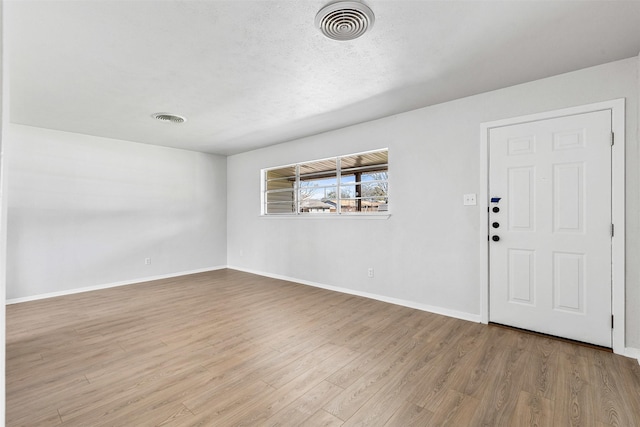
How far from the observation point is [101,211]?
479cm

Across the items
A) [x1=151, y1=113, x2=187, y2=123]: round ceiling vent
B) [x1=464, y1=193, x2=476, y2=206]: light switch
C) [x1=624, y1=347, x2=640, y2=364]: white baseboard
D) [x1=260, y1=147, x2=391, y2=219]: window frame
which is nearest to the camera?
[x1=624, y1=347, x2=640, y2=364]: white baseboard

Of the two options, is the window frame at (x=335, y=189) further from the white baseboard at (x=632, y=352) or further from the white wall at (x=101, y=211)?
the white baseboard at (x=632, y=352)

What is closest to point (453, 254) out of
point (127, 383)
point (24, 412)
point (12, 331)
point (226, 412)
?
point (226, 412)

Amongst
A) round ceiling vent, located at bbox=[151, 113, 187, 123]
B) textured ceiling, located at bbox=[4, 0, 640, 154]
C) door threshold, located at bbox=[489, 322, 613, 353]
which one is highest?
textured ceiling, located at bbox=[4, 0, 640, 154]

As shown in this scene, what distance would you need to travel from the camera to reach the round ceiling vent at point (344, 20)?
1.79 metres

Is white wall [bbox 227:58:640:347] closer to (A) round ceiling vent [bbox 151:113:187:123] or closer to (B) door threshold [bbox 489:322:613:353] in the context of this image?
(B) door threshold [bbox 489:322:613:353]

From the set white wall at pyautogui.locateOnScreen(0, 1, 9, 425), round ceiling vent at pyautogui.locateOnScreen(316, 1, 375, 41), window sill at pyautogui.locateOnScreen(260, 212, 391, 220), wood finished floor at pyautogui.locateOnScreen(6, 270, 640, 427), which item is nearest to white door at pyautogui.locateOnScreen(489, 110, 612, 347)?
wood finished floor at pyautogui.locateOnScreen(6, 270, 640, 427)

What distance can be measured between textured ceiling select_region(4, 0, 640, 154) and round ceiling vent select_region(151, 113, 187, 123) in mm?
173

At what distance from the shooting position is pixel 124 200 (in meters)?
5.03

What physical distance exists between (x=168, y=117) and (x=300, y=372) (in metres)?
3.52

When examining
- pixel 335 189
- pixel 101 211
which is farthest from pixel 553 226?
pixel 101 211

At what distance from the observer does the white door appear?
2.56m

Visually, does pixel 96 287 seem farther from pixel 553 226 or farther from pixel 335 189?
pixel 553 226

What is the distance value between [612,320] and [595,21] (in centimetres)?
237
